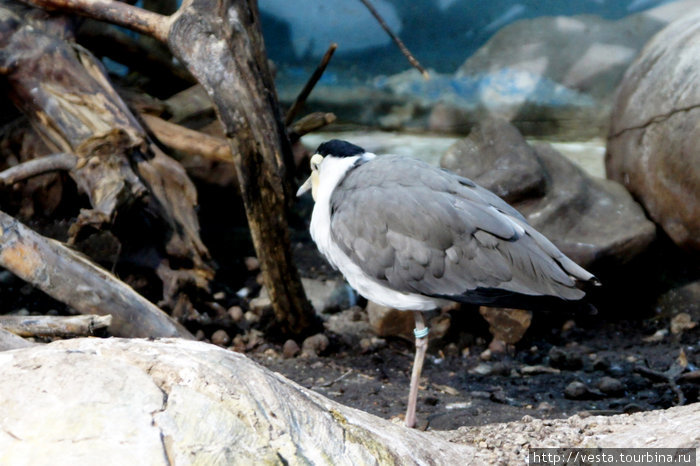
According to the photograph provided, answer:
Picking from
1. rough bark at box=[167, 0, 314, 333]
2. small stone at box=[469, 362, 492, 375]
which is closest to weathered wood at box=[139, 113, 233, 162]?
rough bark at box=[167, 0, 314, 333]

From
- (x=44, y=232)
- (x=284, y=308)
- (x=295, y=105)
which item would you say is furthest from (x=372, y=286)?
(x=44, y=232)

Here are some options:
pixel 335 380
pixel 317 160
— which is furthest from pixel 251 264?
pixel 317 160

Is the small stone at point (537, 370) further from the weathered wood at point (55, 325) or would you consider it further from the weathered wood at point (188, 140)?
the weathered wood at point (55, 325)

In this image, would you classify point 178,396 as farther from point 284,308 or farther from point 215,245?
point 215,245

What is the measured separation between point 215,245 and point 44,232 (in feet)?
4.95

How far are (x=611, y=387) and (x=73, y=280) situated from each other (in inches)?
112

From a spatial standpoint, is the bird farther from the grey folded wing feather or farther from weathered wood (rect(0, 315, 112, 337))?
weathered wood (rect(0, 315, 112, 337))

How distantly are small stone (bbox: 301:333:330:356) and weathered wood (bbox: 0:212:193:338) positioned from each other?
3.76ft

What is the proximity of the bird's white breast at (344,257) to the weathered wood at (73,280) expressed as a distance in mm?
896

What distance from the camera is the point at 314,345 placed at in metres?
4.60

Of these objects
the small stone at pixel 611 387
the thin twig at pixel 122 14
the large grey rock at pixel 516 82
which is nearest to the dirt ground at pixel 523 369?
the small stone at pixel 611 387

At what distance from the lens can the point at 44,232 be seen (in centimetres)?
491

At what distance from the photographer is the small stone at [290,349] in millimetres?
4547

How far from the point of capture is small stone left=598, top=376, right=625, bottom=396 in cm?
402
